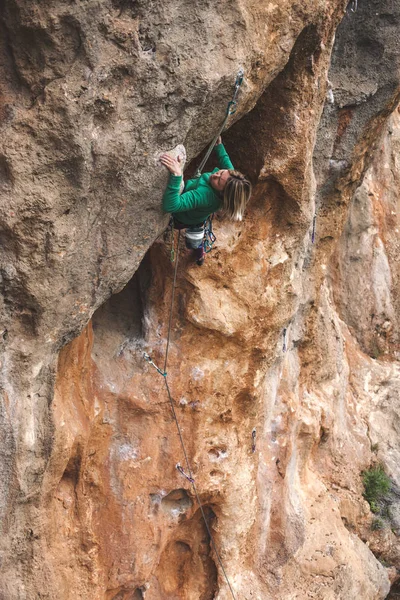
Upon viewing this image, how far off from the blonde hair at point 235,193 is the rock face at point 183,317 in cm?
48

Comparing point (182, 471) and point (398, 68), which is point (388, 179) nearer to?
point (398, 68)

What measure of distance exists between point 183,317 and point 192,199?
4.83 feet

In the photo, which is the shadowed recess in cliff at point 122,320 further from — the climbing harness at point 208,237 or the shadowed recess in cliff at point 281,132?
the shadowed recess in cliff at point 281,132

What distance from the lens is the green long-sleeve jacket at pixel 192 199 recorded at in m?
4.55

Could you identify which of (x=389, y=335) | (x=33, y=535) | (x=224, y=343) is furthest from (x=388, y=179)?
(x=33, y=535)

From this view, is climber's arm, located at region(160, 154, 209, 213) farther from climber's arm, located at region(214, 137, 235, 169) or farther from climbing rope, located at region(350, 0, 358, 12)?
climbing rope, located at region(350, 0, 358, 12)

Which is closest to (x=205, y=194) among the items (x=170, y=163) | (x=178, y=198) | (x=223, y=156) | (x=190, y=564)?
(x=178, y=198)

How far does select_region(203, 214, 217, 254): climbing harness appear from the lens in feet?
18.1

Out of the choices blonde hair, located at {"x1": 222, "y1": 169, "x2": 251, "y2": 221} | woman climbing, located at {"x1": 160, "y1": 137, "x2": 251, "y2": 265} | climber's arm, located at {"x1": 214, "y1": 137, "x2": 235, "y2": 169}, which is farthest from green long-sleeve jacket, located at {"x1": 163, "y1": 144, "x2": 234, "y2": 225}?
climber's arm, located at {"x1": 214, "y1": 137, "x2": 235, "y2": 169}

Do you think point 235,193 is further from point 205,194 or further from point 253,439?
point 253,439

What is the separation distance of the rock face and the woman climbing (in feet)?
0.59

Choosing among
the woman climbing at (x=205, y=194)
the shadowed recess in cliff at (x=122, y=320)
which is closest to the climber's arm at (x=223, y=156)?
the woman climbing at (x=205, y=194)

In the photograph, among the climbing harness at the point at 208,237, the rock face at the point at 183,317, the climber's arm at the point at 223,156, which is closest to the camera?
the rock face at the point at 183,317

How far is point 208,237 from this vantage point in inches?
225
